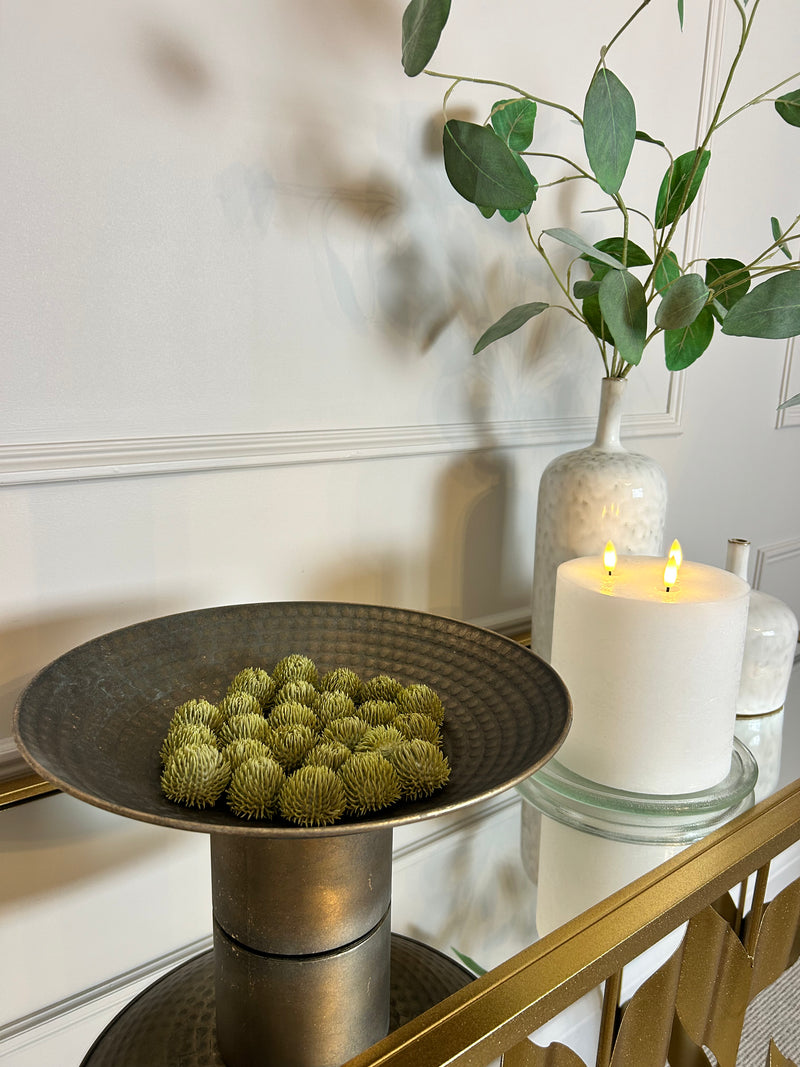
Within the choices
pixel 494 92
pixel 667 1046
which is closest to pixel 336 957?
pixel 667 1046

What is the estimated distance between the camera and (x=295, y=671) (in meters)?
0.45

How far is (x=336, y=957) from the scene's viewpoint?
0.37m

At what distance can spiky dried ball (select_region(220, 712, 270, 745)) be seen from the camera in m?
0.40

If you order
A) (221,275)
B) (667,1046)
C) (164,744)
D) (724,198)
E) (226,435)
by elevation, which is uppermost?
(724,198)

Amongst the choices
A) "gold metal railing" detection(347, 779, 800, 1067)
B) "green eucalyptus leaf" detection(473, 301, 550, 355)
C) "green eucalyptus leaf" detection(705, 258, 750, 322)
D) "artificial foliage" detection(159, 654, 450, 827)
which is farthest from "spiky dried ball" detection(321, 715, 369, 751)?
"green eucalyptus leaf" detection(705, 258, 750, 322)

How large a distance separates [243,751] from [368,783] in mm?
62

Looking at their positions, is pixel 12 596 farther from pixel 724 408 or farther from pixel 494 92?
pixel 724 408

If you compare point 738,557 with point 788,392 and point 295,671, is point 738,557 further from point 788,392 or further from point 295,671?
point 788,392

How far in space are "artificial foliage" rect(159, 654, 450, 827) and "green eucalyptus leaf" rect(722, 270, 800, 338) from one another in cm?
35

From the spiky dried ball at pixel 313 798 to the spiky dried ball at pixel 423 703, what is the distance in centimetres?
8

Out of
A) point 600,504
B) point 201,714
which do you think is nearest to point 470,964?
point 201,714

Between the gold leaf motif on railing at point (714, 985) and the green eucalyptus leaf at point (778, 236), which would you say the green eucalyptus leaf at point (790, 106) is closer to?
the green eucalyptus leaf at point (778, 236)

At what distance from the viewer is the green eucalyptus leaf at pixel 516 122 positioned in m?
0.60

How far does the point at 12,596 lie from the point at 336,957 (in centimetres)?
29
